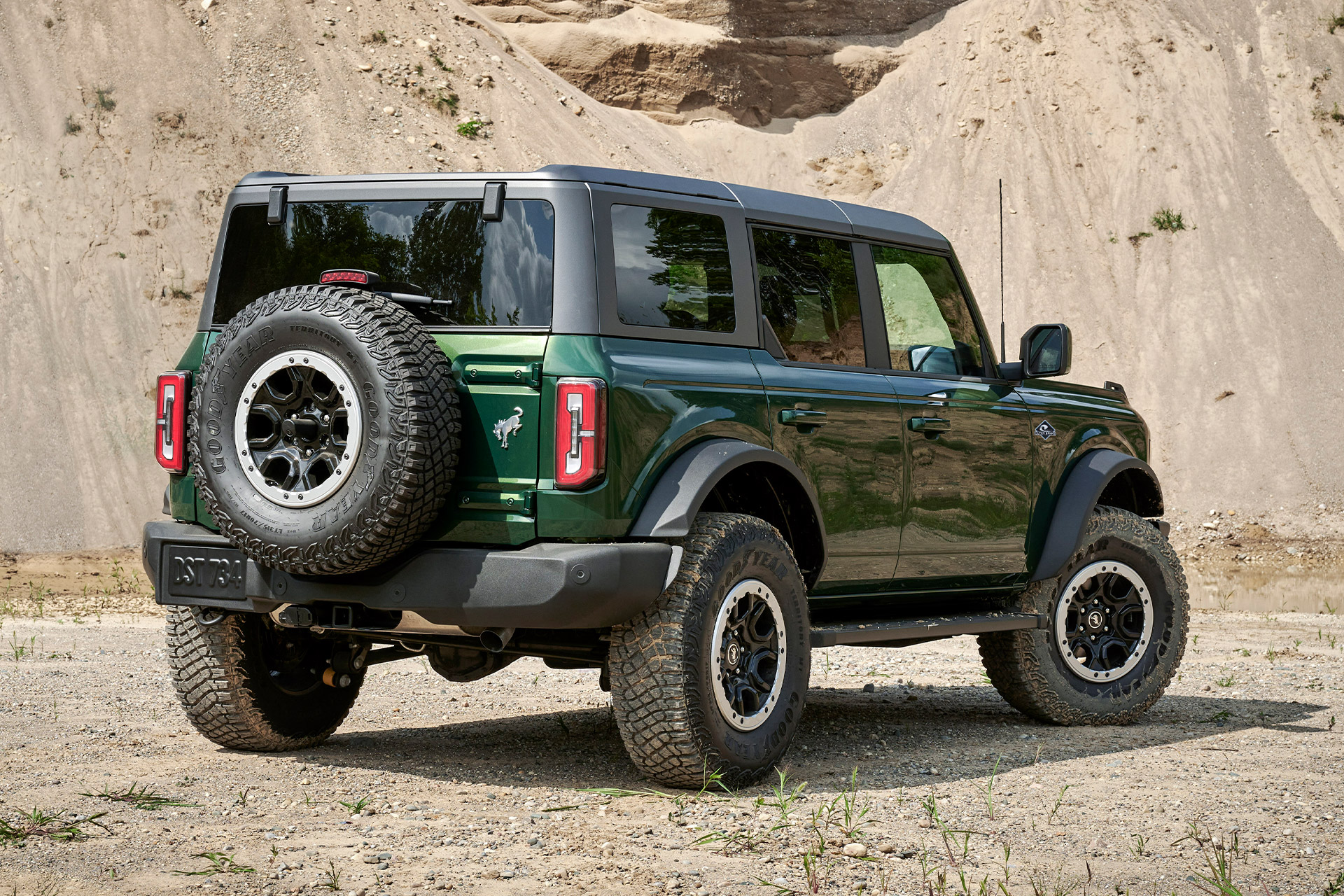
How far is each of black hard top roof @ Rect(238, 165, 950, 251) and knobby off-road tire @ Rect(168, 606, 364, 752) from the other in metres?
1.75

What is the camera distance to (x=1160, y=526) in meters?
7.64

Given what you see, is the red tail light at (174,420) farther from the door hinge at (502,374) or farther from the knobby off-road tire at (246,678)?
the door hinge at (502,374)

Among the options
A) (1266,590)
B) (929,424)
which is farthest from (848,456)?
(1266,590)

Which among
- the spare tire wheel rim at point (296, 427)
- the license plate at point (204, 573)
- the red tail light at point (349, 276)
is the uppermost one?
the red tail light at point (349, 276)

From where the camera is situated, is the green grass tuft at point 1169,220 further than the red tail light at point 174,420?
Yes

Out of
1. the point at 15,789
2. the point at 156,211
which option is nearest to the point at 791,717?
the point at 15,789

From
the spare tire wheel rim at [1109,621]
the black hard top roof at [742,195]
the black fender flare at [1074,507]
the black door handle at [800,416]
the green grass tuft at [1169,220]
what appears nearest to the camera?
the black hard top roof at [742,195]

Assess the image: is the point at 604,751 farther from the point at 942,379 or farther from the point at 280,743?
the point at 942,379

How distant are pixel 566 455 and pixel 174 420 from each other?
1.70m

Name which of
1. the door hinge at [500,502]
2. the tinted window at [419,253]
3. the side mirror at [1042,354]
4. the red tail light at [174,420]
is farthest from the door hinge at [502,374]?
the side mirror at [1042,354]

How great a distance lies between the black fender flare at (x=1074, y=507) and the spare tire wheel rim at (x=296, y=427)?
3628mm

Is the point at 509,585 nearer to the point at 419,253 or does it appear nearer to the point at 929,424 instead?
the point at 419,253

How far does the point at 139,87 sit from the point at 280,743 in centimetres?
2788

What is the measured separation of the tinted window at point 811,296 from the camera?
602 centimetres
